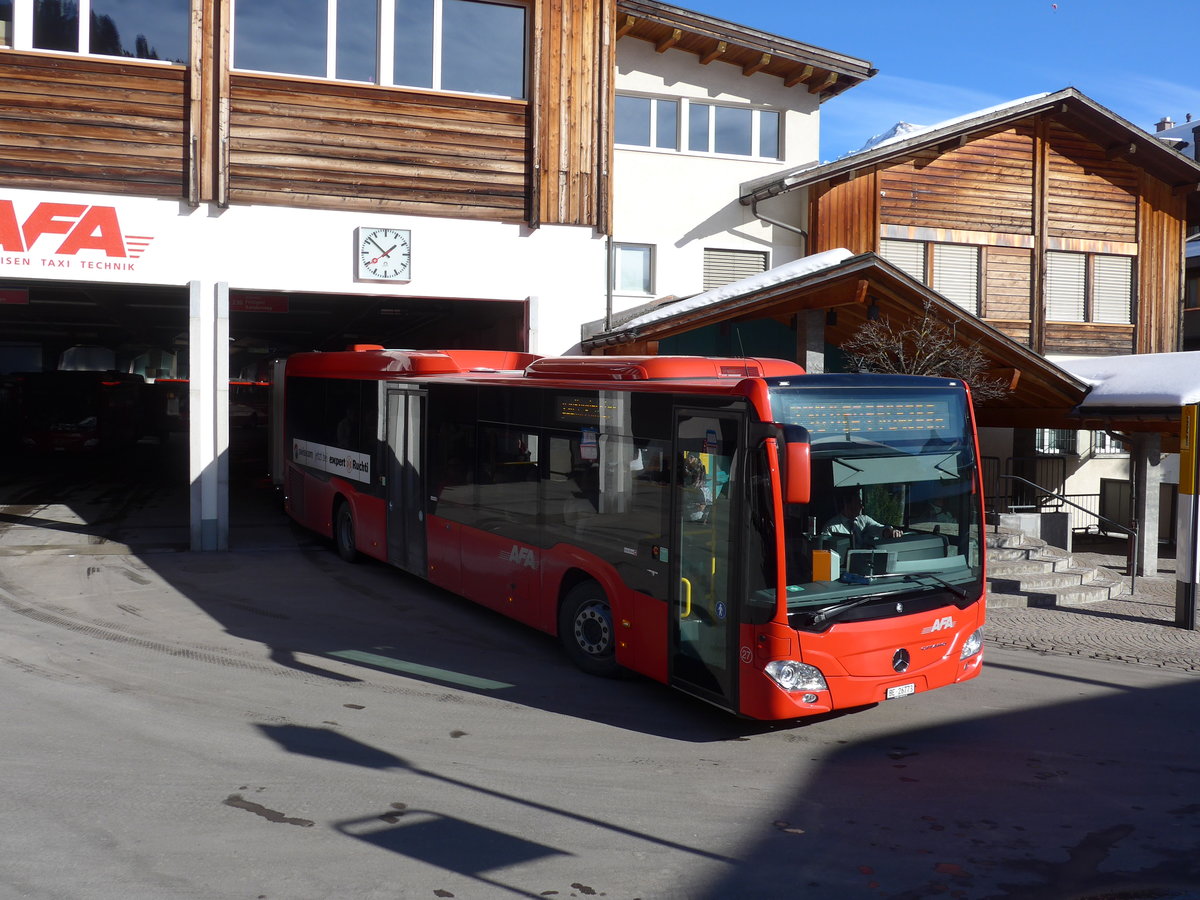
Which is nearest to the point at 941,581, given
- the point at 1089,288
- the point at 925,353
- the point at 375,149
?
the point at 925,353

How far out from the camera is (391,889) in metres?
5.37

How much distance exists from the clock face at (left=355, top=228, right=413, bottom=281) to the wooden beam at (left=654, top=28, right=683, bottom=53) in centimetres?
736

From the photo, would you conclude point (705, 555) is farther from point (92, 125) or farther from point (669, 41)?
point (669, 41)

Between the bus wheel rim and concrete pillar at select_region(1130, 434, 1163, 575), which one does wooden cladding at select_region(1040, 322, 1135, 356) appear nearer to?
concrete pillar at select_region(1130, 434, 1163, 575)

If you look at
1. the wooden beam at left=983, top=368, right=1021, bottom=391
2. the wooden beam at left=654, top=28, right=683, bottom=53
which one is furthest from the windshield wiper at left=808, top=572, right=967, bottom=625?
the wooden beam at left=654, top=28, right=683, bottom=53

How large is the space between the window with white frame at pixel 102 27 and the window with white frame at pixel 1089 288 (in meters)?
17.7

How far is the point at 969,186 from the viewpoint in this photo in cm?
2280

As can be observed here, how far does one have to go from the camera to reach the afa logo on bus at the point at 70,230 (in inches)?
601

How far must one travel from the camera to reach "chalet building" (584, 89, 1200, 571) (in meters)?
21.3

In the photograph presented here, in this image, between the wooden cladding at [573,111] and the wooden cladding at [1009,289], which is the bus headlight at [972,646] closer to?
the wooden cladding at [573,111]

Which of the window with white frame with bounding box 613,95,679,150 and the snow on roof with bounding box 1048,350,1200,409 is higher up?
the window with white frame with bounding box 613,95,679,150

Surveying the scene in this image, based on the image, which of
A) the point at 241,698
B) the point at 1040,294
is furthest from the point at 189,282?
the point at 1040,294

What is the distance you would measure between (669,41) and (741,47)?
4.88 feet

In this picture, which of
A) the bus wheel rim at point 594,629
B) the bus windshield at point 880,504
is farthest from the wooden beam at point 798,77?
the bus wheel rim at point 594,629
